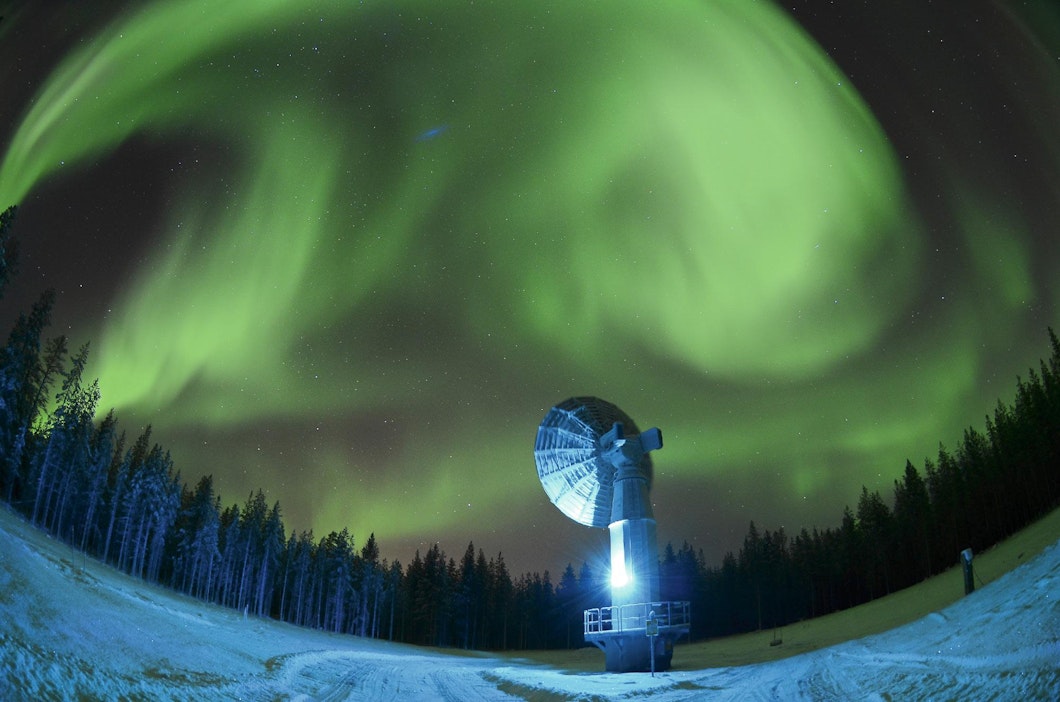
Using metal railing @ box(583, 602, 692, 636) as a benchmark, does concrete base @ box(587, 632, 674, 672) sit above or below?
below

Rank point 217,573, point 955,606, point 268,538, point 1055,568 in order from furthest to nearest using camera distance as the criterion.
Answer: point 268,538, point 217,573, point 955,606, point 1055,568

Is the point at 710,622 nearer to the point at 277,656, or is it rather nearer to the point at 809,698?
the point at 277,656

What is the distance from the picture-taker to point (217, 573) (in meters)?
82.6

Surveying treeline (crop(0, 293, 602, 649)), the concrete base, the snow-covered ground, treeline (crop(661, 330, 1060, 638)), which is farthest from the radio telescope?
treeline (crop(0, 293, 602, 649))

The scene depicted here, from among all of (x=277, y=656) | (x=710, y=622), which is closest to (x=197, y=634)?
(x=277, y=656)

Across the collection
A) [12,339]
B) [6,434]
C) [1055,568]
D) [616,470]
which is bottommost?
[1055,568]

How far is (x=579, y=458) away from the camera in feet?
123

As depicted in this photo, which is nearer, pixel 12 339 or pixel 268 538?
pixel 12 339

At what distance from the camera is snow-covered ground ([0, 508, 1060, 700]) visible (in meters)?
10.7

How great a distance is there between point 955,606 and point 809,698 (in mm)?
8095

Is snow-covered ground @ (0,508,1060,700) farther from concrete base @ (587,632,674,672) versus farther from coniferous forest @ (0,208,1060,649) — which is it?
coniferous forest @ (0,208,1060,649)

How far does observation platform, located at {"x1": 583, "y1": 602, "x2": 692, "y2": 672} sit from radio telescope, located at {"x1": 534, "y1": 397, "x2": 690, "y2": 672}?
4cm

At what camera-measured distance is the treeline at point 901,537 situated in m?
55.2

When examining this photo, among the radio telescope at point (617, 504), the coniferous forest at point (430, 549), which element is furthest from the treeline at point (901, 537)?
the radio telescope at point (617, 504)
